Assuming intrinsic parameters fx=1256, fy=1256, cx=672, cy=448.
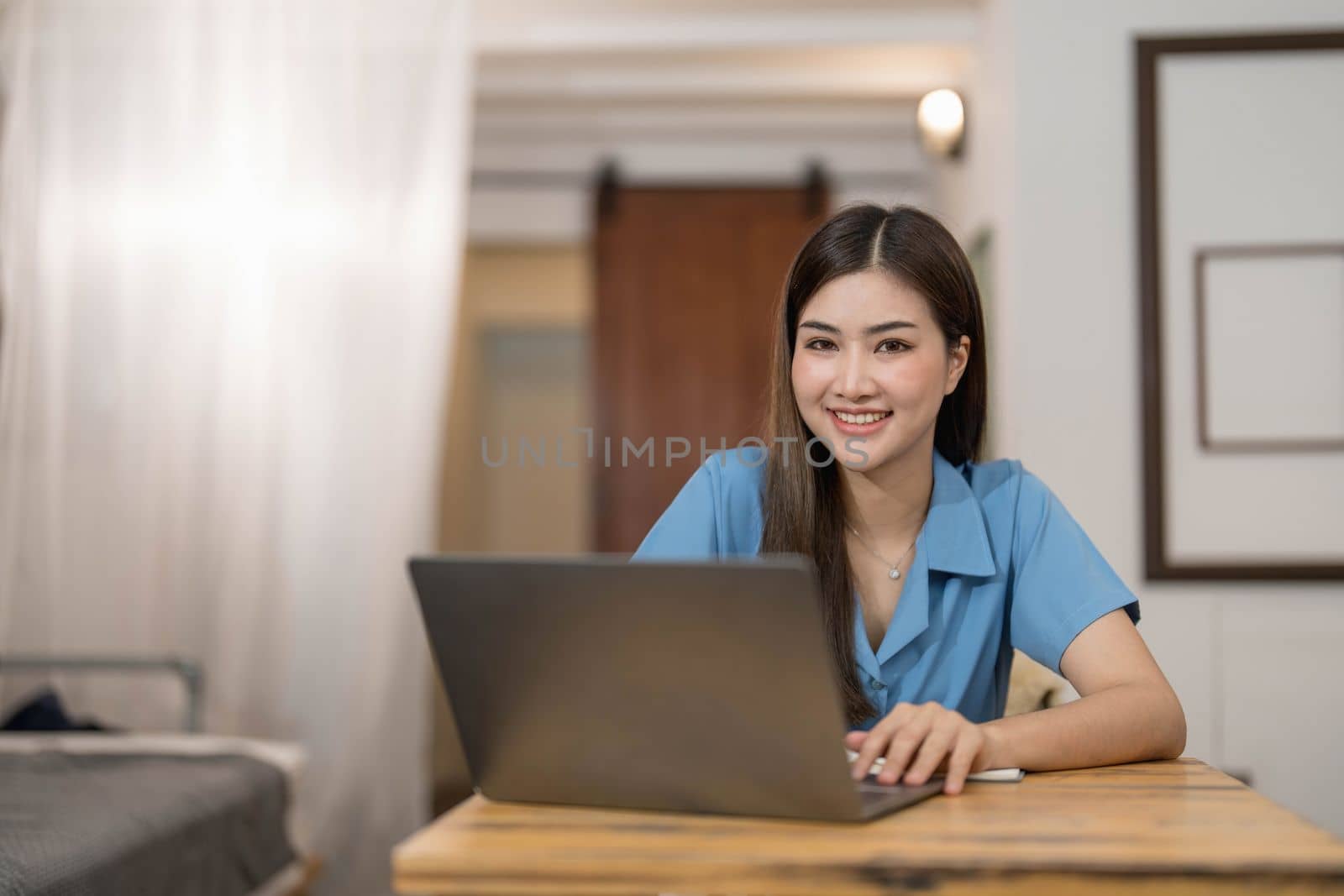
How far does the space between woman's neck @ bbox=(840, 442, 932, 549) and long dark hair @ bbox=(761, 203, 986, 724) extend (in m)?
0.02

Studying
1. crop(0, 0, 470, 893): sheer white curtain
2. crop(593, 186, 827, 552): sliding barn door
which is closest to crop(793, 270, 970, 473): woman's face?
crop(0, 0, 470, 893): sheer white curtain

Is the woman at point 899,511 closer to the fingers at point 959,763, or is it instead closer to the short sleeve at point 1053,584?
the short sleeve at point 1053,584

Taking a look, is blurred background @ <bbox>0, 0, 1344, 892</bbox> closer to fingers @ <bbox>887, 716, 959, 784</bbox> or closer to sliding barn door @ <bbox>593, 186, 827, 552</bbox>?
Answer: sliding barn door @ <bbox>593, 186, 827, 552</bbox>

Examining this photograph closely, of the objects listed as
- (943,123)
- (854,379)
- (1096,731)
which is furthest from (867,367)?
(943,123)

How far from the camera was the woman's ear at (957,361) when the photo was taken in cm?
140

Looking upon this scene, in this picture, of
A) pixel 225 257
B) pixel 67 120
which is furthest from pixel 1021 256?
pixel 67 120

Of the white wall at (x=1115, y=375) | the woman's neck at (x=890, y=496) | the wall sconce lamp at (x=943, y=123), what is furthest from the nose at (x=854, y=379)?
the wall sconce lamp at (x=943, y=123)

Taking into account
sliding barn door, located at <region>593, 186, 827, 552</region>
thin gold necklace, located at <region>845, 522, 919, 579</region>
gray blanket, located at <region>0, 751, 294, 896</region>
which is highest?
sliding barn door, located at <region>593, 186, 827, 552</region>

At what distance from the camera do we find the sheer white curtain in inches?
126

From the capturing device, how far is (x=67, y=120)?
3.22 metres

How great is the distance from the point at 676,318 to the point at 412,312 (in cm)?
147

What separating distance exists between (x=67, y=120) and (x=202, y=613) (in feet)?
4.30

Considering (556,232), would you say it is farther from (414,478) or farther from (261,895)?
(261,895)

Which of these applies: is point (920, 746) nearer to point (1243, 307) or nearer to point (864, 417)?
point (864, 417)
